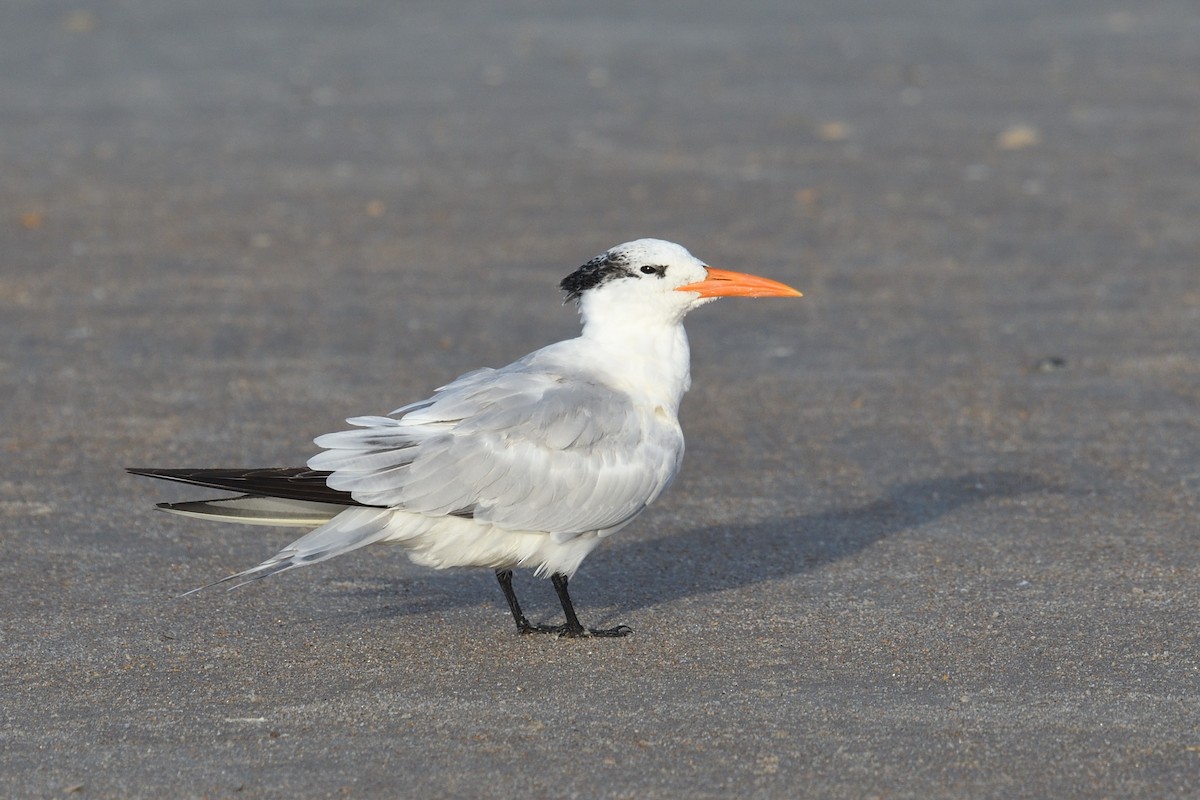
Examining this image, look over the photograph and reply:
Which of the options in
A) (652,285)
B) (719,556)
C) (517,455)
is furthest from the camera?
(719,556)

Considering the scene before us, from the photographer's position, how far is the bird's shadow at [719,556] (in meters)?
5.36

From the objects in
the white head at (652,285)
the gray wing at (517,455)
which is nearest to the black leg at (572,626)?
the gray wing at (517,455)

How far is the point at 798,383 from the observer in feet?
24.6

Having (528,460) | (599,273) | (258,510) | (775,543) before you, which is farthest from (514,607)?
(775,543)

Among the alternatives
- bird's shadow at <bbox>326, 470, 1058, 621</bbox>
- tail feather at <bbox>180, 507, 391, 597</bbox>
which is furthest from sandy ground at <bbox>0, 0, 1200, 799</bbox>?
tail feather at <bbox>180, 507, 391, 597</bbox>

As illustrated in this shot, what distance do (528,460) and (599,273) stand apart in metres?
0.73

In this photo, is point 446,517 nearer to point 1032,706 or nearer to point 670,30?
point 1032,706

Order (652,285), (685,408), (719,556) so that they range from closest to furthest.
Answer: (652,285) → (719,556) → (685,408)

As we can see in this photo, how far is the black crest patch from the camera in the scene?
517cm

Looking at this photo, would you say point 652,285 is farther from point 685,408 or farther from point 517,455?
point 685,408

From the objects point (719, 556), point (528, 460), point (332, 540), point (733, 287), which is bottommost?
point (719, 556)

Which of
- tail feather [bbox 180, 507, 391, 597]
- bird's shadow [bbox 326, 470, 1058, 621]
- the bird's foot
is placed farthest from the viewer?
bird's shadow [bbox 326, 470, 1058, 621]

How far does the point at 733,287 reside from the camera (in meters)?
5.16

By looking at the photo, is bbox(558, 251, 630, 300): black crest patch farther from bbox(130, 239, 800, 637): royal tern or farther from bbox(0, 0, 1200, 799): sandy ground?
bbox(0, 0, 1200, 799): sandy ground
